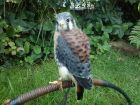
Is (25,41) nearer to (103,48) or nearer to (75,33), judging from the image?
(103,48)

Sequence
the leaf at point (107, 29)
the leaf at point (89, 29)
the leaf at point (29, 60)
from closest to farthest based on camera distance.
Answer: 1. the leaf at point (29, 60)
2. the leaf at point (89, 29)
3. the leaf at point (107, 29)

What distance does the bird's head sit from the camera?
82.0 inches

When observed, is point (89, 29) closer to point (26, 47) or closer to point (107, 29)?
point (107, 29)

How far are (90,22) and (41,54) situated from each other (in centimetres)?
81

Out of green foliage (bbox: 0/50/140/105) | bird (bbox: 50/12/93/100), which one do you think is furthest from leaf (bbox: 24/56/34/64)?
bird (bbox: 50/12/93/100)

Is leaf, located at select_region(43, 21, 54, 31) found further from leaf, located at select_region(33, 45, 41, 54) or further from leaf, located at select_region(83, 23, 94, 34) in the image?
leaf, located at select_region(83, 23, 94, 34)

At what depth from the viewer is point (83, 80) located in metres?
2.19

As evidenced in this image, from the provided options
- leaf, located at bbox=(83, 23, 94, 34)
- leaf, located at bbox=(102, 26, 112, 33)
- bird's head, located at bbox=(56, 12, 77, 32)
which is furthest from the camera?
leaf, located at bbox=(102, 26, 112, 33)

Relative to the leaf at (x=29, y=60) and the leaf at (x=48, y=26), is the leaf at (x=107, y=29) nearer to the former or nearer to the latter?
the leaf at (x=48, y=26)

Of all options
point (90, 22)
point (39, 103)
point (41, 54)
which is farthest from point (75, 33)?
point (90, 22)

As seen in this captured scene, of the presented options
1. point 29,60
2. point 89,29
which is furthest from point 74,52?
point 89,29

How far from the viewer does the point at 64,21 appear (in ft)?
6.98

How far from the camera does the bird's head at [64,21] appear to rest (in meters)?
2.08

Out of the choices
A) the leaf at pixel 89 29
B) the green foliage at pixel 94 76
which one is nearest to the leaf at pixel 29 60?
the green foliage at pixel 94 76
